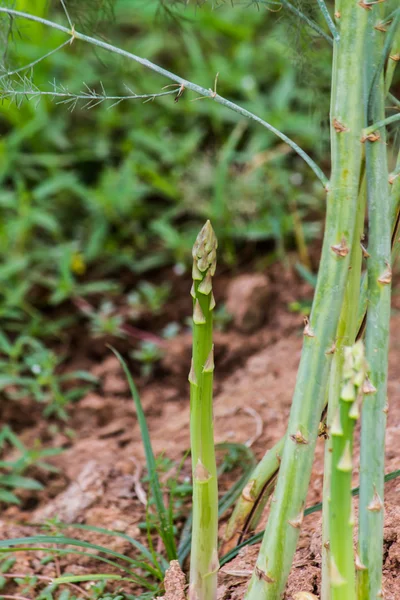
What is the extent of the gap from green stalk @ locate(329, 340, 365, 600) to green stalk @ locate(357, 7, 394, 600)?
60 millimetres

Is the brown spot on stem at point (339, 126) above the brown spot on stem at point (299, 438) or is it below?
above

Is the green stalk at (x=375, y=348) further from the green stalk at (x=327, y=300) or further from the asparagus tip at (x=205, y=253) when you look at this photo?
the asparagus tip at (x=205, y=253)

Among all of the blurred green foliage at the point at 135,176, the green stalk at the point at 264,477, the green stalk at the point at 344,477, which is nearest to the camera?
the green stalk at the point at 344,477

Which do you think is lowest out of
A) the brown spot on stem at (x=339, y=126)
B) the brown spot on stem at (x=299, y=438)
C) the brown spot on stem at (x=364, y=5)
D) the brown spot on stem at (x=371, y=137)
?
the brown spot on stem at (x=299, y=438)

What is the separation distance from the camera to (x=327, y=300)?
0.95 metres

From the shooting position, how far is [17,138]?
108 inches

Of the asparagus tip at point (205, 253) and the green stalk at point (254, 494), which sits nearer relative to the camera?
the asparagus tip at point (205, 253)

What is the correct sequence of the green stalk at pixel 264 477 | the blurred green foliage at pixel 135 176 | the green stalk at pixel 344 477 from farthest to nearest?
the blurred green foliage at pixel 135 176 < the green stalk at pixel 264 477 < the green stalk at pixel 344 477

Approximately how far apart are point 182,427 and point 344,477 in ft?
3.69

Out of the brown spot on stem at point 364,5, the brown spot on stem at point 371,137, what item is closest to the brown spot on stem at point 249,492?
the brown spot on stem at point 371,137

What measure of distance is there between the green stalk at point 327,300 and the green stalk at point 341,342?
0.03 metres

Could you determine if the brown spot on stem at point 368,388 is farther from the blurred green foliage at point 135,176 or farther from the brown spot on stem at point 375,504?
the blurred green foliage at point 135,176

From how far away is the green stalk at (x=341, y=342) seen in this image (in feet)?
3.22

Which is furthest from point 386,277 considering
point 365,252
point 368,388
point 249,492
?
point 249,492
